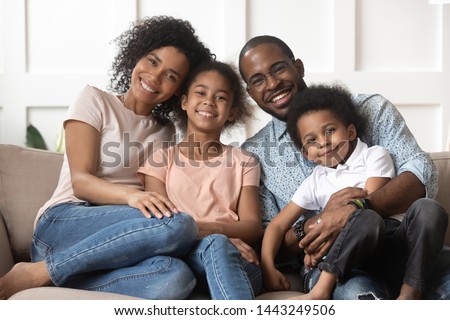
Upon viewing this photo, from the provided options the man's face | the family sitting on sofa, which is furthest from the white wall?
the man's face

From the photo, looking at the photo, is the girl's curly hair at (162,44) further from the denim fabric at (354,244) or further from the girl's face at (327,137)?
the denim fabric at (354,244)

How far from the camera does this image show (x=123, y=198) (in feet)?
5.28

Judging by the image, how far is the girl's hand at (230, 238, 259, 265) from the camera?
1.57 m

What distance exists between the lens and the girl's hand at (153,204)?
149 cm

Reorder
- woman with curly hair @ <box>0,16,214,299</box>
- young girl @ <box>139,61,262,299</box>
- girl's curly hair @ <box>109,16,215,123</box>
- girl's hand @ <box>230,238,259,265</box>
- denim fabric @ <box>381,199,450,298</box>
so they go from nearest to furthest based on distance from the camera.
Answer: denim fabric @ <box>381,199,450,298</box>, woman with curly hair @ <box>0,16,214,299</box>, girl's hand @ <box>230,238,259,265</box>, young girl @ <box>139,61,262,299</box>, girl's curly hair @ <box>109,16,215,123</box>

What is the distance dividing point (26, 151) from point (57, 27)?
116 centimetres

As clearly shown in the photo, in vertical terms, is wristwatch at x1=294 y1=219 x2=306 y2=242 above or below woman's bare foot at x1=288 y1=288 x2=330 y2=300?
above

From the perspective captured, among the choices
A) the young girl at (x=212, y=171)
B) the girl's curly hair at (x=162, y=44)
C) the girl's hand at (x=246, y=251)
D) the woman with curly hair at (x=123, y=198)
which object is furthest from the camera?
the girl's curly hair at (x=162, y=44)

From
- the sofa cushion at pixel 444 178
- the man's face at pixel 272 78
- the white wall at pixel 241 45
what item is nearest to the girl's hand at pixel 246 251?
the man's face at pixel 272 78

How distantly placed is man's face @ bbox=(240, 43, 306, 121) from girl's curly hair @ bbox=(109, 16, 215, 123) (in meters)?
0.15

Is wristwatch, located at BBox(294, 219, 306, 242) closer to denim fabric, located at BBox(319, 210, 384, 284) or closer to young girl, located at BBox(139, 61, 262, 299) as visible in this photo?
young girl, located at BBox(139, 61, 262, 299)

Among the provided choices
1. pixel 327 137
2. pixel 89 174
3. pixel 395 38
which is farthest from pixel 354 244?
pixel 395 38

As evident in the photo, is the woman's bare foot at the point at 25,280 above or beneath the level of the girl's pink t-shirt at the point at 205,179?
beneath
